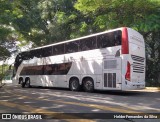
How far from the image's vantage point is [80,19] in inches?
1044

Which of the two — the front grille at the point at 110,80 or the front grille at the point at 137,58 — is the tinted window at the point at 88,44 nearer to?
the front grille at the point at 110,80

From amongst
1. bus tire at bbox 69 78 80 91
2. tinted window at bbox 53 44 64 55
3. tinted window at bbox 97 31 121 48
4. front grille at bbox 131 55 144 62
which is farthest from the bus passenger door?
tinted window at bbox 53 44 64 55

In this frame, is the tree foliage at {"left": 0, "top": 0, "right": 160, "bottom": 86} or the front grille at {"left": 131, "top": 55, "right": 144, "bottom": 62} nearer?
the front grille at {"left": 131, "top": 55, "right": 144, "bottom": 62}

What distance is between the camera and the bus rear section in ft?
47.8

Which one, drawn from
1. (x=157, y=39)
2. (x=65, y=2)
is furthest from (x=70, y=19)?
(x=157, y=39)

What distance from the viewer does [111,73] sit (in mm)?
15406

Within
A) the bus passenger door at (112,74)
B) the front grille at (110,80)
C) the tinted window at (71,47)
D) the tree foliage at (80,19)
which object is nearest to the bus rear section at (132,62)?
the bus passenger door at (112,74)

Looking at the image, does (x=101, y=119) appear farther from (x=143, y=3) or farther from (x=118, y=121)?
(x=143, y=3)

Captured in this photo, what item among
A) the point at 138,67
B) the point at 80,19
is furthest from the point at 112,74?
the point at 80,19

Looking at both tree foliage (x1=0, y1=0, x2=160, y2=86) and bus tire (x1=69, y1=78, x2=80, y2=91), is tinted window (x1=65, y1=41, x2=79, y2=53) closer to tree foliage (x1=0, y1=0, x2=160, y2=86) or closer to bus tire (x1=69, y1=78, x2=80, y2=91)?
bus tire (x1=69, y1=78, x2=80, y2=91)

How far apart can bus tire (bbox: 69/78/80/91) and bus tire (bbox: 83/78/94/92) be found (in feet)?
2.08

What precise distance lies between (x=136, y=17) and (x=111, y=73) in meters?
5.56

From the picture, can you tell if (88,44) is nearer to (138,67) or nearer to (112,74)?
(112,74)

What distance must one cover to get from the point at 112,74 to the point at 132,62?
1.40 metres
